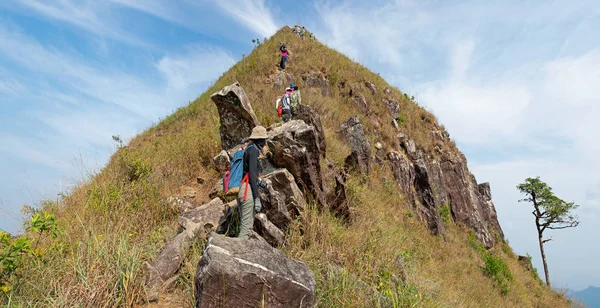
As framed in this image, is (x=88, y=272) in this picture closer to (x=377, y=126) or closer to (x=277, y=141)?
(x=277, y=141)

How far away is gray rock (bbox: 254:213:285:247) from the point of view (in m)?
5.20

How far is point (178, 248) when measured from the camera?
4551 mm

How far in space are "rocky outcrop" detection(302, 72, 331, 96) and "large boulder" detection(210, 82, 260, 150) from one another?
9218 mm

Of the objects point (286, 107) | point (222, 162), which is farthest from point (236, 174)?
point (286, 107)

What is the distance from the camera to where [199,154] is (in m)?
8.71

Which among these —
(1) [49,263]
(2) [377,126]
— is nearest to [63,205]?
(1) [49,263]

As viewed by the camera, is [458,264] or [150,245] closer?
[150,245]

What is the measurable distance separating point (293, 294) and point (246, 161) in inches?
90.5

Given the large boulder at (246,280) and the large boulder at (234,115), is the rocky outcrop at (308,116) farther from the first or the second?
the large boulder at (246,280)

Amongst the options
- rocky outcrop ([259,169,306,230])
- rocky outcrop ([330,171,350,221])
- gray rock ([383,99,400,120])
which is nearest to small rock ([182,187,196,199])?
rocky outcrop ([259,169,306,230])

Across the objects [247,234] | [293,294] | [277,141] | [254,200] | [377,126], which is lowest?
[293,294]

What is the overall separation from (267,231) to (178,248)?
136 centimetres

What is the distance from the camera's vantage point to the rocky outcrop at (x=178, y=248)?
4043mm

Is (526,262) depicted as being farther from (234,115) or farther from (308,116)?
(234,115)
